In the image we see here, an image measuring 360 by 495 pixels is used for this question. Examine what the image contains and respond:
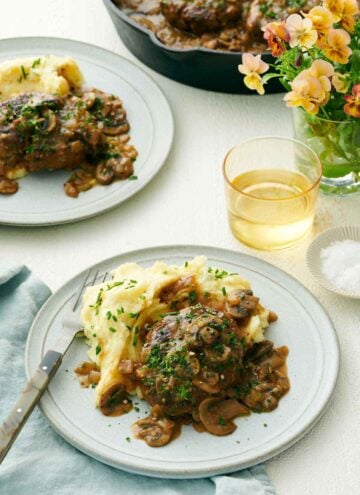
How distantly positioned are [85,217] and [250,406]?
122 centimetres

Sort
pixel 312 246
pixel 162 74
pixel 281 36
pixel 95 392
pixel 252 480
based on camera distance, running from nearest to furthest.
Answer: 1. pixel 252 480
2. pixel 95 392
3. pixel 281 36
4. pixel 312 246
5. pixel 162 74

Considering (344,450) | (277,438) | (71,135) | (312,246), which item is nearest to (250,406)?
(277,438)

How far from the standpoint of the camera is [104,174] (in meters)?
3.81

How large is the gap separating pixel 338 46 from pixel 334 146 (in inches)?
19.6

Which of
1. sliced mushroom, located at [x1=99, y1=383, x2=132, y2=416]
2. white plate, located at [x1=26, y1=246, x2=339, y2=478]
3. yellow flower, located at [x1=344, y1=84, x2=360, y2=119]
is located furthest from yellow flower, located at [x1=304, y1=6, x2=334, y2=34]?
sliced mushroom, located at [x1=99, y1=383, x2=132, y2=416]

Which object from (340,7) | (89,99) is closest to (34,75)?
(89,99)

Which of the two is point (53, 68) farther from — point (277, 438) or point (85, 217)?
point (277, 438)

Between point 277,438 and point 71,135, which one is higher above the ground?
point 71,135

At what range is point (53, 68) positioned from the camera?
4.05 meters

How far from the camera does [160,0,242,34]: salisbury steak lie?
4.23 meters

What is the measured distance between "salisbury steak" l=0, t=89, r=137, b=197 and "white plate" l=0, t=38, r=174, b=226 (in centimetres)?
5

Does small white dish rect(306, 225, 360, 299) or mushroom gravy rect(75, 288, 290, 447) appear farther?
small white dish rect(306, 225, 360, 299)

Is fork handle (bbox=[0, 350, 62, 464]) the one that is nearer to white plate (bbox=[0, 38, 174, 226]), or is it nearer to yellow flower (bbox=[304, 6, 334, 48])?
white plate (bbox=[0, 38, 174, 226])

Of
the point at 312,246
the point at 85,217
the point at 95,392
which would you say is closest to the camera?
the point at 95,392
